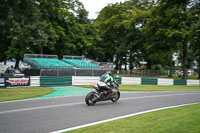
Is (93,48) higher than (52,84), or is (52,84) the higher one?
(93,48)

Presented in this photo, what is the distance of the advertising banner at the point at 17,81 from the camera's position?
1731cm

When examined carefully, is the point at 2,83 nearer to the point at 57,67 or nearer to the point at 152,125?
the point at 57,67

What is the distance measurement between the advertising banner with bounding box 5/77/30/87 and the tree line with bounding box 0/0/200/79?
11.0 ft

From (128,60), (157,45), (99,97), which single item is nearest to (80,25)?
(157,45)

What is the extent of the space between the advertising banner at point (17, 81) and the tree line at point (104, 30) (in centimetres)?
336

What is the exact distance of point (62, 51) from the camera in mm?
37281

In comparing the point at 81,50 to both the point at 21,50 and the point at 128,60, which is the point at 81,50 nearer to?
the point at 21,50

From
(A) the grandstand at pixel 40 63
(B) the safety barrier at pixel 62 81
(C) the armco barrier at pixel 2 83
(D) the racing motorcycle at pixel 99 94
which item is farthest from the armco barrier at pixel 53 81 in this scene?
(D) the racing motorcycle at pixel 99 94

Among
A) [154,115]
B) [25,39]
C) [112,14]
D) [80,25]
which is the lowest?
[154,115]

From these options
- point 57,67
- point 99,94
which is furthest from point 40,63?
point 99,94

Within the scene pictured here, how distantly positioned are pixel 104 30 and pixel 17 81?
3743 cm

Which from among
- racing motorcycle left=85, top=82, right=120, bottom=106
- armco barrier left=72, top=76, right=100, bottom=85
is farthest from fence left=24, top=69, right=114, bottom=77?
racing motorcycle left=85, top=82, right=120, bottom=106

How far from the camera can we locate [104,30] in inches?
2082

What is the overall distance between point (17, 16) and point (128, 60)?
1559 inches
